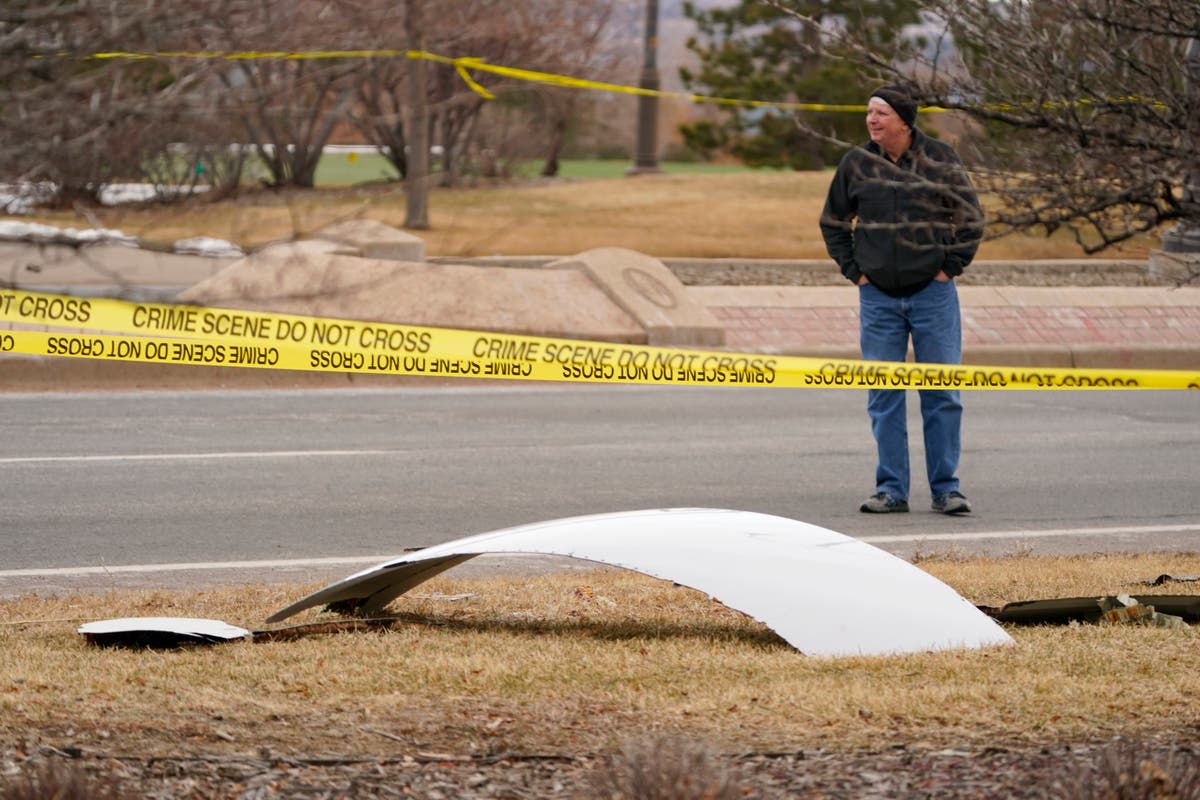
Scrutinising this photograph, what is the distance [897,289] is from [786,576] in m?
3.30

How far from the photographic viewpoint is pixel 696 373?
372 inches

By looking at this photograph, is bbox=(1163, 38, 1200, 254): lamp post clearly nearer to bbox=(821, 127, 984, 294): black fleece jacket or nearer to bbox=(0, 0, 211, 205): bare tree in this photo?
bbox=(821, 127, 984, 294): black fleece jacket

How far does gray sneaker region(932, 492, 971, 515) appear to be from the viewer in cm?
888

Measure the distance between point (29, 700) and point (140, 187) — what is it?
138cm

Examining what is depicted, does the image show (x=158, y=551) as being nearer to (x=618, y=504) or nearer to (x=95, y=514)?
(x=95, y=514)

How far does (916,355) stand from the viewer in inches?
333

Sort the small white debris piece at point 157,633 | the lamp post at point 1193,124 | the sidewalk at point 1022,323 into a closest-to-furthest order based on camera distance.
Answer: the lamp post at point 1193,124, the small white debris piece at point 157,633, the sidewalk at point 1022,323

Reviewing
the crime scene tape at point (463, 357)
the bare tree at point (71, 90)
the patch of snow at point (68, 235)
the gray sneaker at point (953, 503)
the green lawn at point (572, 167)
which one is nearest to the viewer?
the bare tree at point (71, 90)

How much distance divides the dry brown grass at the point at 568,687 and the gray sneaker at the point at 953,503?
301 centimetres

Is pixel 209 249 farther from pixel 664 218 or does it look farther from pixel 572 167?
pixel 572 167

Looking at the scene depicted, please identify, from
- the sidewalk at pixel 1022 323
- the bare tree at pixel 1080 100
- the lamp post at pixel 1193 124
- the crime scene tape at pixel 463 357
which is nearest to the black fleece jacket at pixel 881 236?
the crime scene tape at pixel 463 357

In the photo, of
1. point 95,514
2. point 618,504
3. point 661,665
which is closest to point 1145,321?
point 618,504

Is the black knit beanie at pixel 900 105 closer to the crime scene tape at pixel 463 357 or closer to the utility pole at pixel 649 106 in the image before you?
the crime scene tape at pixel 463 357

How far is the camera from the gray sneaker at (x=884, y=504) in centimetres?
890
